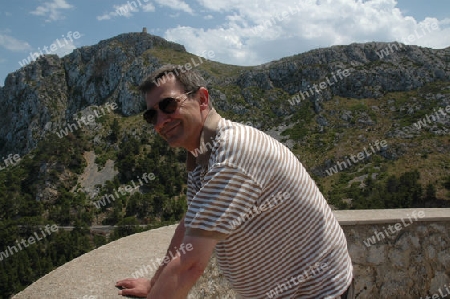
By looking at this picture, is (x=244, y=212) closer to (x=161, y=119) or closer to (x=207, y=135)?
(x=207, y=135)

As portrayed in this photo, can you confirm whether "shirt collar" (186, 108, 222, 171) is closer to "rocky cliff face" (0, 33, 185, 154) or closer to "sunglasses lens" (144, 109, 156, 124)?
"sunglasses lens" (144, 109, 156, 124)

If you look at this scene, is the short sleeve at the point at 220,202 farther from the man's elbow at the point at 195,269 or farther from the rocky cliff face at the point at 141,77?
the rocky cliff face at the point at 141,77

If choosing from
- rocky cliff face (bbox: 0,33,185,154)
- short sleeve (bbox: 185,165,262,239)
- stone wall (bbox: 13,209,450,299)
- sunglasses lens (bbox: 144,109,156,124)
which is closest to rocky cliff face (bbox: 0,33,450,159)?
rocky cliff face (bbox: 0,33,185,154)

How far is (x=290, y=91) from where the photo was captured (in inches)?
3452

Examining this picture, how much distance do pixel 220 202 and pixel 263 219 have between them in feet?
0.88

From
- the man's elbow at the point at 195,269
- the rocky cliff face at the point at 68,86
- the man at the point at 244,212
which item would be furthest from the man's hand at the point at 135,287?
the rocky cliff face at the point at 68,86

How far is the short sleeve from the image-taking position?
1.27 metres

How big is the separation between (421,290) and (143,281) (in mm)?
3379

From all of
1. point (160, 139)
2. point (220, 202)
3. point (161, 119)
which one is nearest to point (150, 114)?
point (161, 119)

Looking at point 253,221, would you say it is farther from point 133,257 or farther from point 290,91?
point 290,91

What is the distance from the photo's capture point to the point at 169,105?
1.59 m

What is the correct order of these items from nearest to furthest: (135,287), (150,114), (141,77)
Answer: (150,114)
(135,287)
(141,77)

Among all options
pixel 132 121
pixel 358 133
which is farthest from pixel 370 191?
pixel 132 121

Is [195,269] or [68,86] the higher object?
[68,86]
